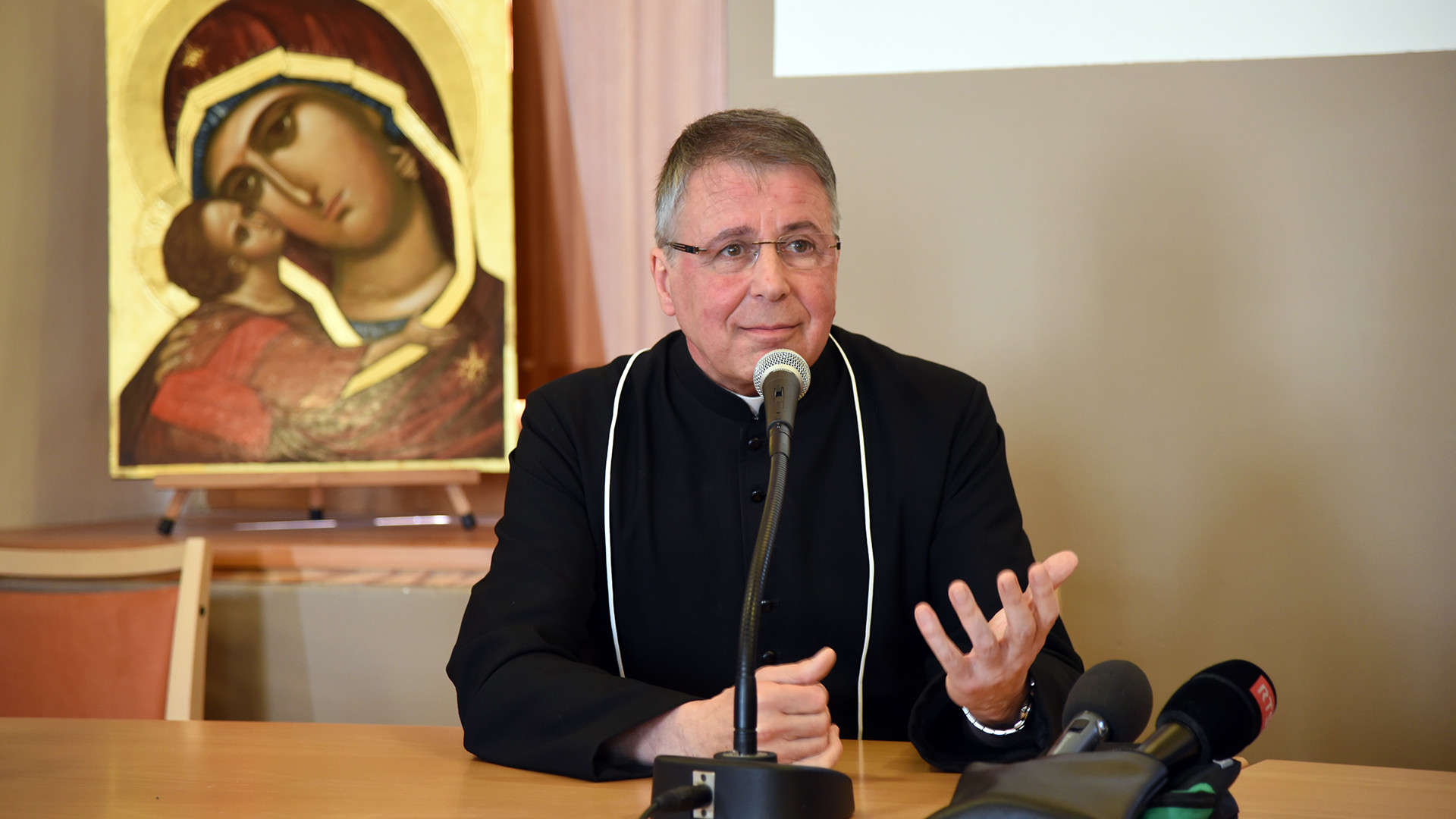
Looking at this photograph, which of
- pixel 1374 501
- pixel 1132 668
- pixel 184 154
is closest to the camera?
pixel 1132 668

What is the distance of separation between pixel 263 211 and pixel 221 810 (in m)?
2.10

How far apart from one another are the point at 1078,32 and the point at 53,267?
8.98 feet

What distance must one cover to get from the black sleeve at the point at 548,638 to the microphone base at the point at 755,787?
0.82ft

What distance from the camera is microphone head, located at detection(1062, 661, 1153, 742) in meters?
0.93

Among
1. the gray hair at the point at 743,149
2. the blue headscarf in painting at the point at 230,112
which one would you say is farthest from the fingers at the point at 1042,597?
the blue headscarf in painting at the point at 230,112

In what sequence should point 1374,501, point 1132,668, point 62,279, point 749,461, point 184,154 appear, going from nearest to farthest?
point 1132,668 < point 749,461 < point 1374,501 < point 184,154 < point 62,279

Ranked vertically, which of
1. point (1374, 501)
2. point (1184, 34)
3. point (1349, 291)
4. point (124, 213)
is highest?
point (1184, 34)

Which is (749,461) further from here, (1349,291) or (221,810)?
(1349,291)

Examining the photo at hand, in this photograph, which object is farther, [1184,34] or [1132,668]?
[1184,34]

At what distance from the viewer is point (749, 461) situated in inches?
66.2

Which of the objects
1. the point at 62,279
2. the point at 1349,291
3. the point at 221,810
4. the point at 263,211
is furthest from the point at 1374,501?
the point at 62,279

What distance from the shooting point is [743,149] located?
1594 millimetres

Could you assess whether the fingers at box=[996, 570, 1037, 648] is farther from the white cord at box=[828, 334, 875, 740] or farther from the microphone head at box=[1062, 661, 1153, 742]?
the white cord at box=[828, 334, 875, 740]

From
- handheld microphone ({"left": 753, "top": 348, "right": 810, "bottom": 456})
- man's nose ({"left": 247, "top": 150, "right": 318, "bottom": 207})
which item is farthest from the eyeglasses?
man's nose ({"left": 247, "top": 150, "right": 318, "bottom": 207})
